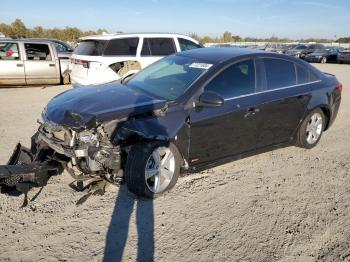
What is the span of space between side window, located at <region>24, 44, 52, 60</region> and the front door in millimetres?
8696

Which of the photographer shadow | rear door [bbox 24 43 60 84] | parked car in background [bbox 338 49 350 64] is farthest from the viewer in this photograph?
parked car in background [bbox 338 49 350 64]

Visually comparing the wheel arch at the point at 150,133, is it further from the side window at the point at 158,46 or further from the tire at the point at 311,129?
the side window at the point at 158,46

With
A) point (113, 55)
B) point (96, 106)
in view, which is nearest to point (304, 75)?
point (96, 106)

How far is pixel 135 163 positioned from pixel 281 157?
8.79 ft

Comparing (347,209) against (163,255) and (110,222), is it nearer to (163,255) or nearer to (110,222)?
(163,255)

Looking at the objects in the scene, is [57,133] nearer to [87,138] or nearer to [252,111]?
[87,138]

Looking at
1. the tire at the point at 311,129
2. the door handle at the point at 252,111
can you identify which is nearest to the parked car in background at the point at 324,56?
the tire at the point at 311,129

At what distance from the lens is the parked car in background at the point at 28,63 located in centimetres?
1092

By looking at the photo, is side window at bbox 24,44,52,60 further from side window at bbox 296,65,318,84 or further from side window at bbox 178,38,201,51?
side window at bbox 296,65,318,84

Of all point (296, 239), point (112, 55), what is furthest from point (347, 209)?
point (112, 55)

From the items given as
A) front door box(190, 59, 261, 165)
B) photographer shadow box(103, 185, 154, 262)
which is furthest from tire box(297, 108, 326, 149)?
photographer shadow box(103, 185, 154, 262)

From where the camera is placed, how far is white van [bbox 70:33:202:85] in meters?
8.33

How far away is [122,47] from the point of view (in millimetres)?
8789

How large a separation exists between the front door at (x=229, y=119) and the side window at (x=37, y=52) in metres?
8.70
